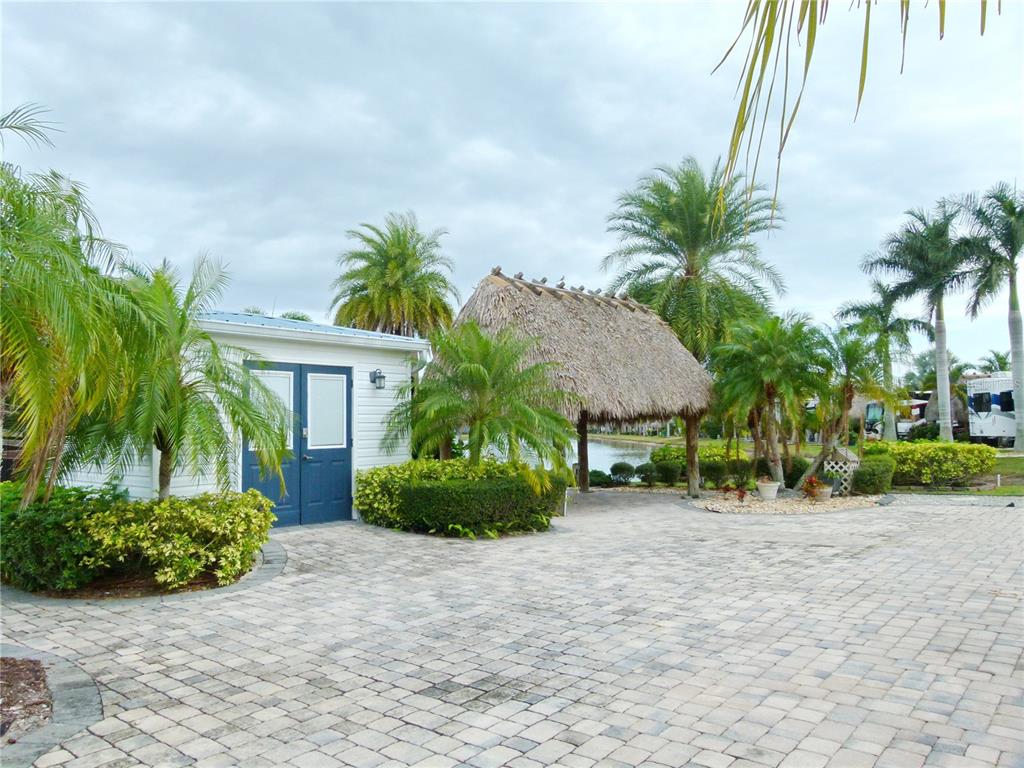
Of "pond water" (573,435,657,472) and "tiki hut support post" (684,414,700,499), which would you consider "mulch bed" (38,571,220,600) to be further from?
"pond water" (573,435,657,472)

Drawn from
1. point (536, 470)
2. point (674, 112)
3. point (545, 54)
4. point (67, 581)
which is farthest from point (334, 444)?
point (674, 112)

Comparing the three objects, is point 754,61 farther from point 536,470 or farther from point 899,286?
point 899,286

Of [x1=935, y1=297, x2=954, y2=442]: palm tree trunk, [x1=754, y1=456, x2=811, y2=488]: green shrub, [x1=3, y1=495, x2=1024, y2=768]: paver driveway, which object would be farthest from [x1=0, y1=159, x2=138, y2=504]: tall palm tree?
[x1=935, y1=297, x2=954, y2=442]: palm tree trunk

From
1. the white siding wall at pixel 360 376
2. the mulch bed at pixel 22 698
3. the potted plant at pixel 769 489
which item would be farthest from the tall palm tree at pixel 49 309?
the potted plant at pixel 769 489

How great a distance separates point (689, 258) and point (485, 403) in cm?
1432

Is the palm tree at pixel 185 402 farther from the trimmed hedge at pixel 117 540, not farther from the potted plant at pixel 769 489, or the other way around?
the potted plant at pixel 769 489

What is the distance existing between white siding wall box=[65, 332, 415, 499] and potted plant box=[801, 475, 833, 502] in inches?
322

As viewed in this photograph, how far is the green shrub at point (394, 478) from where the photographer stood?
34.3ft

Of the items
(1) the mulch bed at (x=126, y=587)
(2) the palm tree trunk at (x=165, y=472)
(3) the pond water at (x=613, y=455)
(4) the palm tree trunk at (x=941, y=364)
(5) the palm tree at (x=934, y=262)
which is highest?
(5) the palm tree at (x=934, y=262)

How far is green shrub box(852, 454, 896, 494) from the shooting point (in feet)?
50.9

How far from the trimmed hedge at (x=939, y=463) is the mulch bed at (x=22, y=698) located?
691 inches

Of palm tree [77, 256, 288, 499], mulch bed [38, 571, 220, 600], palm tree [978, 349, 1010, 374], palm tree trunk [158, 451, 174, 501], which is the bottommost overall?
mulch bed [38, 571, 220, 600]

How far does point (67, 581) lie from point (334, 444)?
4.55 m

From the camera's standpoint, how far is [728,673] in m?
4.54
